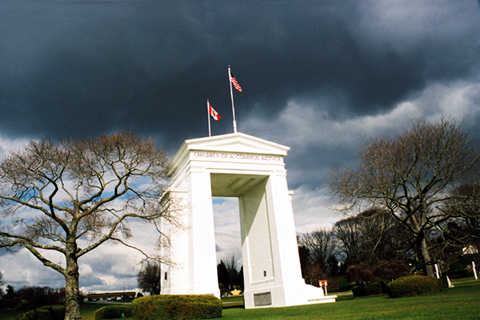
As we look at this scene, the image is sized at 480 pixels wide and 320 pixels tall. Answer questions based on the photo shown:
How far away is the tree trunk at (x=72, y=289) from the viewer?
16891 millimetres

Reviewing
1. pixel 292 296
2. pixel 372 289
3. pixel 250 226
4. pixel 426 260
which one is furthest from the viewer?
pixel 372 289

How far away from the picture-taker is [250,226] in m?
27.8

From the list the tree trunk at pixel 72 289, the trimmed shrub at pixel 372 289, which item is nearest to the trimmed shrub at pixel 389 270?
the trimmed shrub at pixel 372 289

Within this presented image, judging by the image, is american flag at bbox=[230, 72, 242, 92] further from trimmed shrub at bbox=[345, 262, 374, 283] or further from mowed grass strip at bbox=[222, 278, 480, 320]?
trimmed shrub at bbox=[345, 262, 374, 283]

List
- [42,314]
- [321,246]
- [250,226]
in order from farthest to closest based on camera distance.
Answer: [321,246] < [250,226] < [42,314]

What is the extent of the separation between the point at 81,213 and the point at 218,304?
8.97 meters

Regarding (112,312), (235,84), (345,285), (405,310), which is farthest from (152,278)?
(405,310)

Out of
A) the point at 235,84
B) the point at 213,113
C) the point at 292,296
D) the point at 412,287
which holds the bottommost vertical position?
the point at 292,296

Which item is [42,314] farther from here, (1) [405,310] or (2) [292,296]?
(1) [405,310]

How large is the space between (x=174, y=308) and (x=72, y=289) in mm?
6365

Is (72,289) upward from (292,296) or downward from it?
upward

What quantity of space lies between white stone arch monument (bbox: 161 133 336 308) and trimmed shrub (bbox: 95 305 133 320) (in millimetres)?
2725

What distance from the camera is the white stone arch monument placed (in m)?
21.9

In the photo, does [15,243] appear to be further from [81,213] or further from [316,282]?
[316,282]
